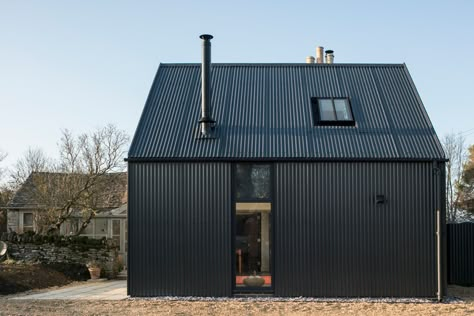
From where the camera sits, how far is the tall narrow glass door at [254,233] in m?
13.7

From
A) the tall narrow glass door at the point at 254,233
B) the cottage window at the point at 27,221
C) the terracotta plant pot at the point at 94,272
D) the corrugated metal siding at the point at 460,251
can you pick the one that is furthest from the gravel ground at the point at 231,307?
the cottage window at the point at 27,221

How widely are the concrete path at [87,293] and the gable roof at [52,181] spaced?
689cm

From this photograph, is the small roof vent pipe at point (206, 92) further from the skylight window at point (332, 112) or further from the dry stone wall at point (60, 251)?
the dry stone wall at point (60, 251)

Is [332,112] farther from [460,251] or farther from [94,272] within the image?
[94,272]

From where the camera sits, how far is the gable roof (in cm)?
2297

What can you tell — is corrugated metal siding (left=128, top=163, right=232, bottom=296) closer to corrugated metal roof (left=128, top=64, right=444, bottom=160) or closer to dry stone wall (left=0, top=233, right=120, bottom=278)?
corrugated metal roof (left=128, top=64, right=444, bottom=160)

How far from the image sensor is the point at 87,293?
48.2 ft

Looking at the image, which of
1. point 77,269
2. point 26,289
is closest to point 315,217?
point 26,289

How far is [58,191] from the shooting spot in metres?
22.1

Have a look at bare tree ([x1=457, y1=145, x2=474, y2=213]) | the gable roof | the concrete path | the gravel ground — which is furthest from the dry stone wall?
bare tree ([x1=457, y1=145, x2=474, y2=213])

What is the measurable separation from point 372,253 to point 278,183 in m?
2.55

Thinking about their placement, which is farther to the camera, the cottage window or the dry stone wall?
the cottage window

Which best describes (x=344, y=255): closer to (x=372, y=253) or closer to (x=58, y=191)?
(x=372, y=253)

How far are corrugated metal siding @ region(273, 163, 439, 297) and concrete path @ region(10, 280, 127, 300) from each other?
150 inches
